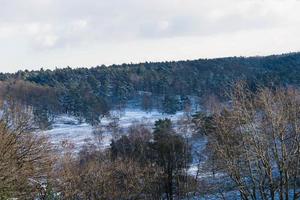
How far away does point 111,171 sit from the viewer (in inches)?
1517

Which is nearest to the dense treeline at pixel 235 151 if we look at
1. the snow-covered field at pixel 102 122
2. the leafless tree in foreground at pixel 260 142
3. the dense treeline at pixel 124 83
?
the leafless tree in foreground at pixel 260 142

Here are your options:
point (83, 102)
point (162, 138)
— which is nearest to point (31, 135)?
point (162, 138)

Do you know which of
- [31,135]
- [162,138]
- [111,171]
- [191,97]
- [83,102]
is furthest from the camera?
[191,97]

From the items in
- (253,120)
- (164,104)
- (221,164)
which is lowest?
(164,104)

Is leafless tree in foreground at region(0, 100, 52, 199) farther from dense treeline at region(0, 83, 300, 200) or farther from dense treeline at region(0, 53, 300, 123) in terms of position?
dense treeline at region(0, 53, 300, 123)

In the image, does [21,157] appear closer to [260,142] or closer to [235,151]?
[235,151]

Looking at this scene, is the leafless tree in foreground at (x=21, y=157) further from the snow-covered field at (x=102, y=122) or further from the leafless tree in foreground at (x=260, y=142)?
the snow-covered field at (x=102, y=122)

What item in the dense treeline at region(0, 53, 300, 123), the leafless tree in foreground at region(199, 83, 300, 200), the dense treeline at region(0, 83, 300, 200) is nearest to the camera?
the leafless tree in foreground at region(199, 83, 300, 200)

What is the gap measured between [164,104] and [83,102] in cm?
2387

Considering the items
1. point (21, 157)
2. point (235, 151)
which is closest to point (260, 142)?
point (235, 151)

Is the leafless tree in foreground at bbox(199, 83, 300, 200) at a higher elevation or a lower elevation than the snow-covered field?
higher

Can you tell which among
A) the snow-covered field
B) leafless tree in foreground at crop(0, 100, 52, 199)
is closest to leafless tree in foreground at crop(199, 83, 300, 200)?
leafless tree in foreground at crop(0, 100, 52, 199)

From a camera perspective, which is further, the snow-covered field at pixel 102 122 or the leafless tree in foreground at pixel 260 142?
the snow-covered field at pixel 102 122

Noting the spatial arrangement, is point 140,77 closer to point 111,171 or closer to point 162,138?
point 162,138
